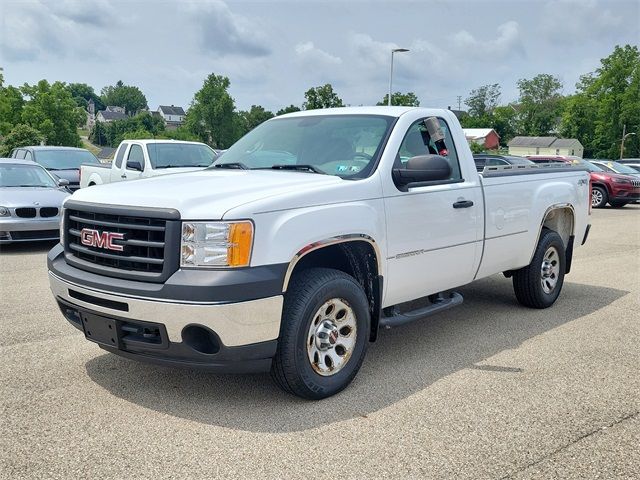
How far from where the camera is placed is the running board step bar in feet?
15.0

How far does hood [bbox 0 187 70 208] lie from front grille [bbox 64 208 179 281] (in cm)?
665

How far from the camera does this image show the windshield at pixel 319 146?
15.1 ft

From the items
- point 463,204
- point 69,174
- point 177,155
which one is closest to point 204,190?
point 463,204

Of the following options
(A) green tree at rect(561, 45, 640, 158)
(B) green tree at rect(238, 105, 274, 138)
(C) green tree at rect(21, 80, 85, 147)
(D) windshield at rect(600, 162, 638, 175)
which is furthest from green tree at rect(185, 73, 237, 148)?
(D) windshield at rect(600, 162, 638, 175)

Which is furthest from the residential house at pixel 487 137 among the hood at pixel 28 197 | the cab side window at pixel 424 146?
the cab side window at pixel 424 146

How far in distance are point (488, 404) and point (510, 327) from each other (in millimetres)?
2010

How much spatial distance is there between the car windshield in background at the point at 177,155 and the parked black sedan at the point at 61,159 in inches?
146

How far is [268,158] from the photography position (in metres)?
5.02

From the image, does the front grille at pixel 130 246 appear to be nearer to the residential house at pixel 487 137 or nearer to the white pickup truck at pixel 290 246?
the white pickup truck at pixel 290 246

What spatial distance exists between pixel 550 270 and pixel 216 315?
4.43 metres

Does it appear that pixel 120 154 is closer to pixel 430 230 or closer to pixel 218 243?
pixel 430 230

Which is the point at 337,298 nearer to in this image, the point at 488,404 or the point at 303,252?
the point at 303,252

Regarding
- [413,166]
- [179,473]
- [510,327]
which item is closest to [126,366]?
[179,473]

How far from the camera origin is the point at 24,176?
11.3 meters
